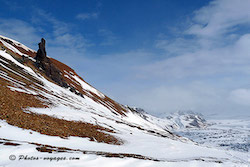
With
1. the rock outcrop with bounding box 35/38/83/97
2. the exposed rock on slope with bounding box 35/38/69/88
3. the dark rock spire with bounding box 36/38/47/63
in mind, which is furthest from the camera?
the dark rock spire with bounding box 36/38/47/63

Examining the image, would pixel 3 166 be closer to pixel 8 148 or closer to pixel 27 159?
pixel 27 159

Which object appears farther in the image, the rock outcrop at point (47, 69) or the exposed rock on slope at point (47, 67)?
the exposed rock on slope at point (47, 67)

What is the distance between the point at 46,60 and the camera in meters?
64.4

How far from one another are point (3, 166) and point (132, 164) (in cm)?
656

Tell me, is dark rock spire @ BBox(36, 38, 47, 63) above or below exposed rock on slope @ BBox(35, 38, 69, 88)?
above

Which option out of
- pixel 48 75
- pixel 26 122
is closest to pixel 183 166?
pixel 26 122

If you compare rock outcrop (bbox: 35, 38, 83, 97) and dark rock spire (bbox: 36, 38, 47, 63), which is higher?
dark rock spire (bbox: 36, 38, 47, 63)

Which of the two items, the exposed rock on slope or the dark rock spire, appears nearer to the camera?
the exposed rock on slope

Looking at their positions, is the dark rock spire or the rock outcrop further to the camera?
the dark rock spire

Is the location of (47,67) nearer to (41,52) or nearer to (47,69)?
(47,69)

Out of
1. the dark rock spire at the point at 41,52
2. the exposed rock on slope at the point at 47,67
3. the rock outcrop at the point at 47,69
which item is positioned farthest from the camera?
the dark rock spire at the point at 41,52

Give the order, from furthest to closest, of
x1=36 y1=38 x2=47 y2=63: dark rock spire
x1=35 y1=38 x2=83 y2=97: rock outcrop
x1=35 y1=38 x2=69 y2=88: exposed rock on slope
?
1. x1=36 y1=38 x2=47 y2=63: dark rock spire
2. x1=35 y1=38 x2=69 y2=88: exposed rock on slope
3. x1=35 y1=38 x2=83 y2=97: rock outcrop

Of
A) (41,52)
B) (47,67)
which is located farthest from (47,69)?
(41,52)

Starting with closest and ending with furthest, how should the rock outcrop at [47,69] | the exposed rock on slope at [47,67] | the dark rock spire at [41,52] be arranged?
the rock outcrop at [47,69] → the exposed rock on slope at [47,67] → the dark rock spire at [41,52]
